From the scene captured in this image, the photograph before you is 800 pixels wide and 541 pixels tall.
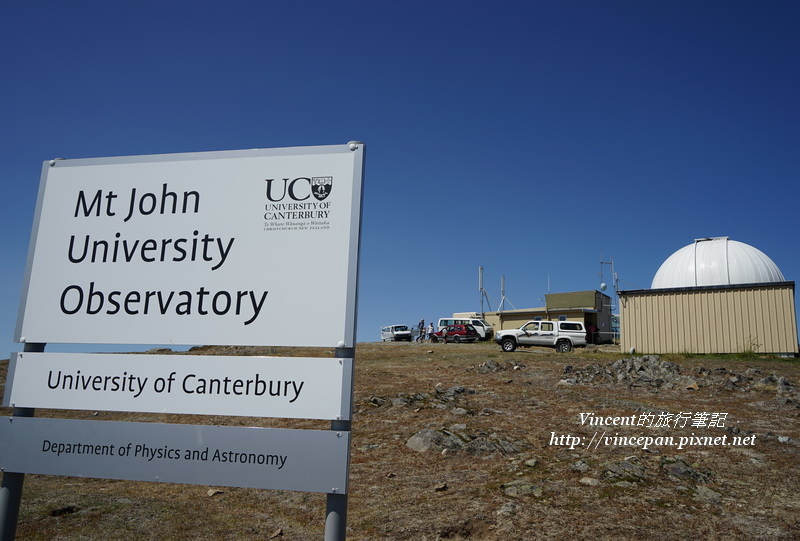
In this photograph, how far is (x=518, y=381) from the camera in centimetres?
1330

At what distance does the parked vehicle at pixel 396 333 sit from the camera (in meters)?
40.0

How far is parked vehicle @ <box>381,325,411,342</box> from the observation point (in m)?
40.0

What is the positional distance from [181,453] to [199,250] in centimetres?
140

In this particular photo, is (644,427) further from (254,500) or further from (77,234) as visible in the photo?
(77,234)

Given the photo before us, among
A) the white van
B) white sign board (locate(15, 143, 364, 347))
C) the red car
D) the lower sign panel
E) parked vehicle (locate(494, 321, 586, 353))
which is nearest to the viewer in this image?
the lower sign panel

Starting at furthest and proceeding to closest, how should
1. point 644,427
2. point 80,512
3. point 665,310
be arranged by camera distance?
point 665,310
point 644,427
point 80,512

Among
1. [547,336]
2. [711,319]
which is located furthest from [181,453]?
[711,319]

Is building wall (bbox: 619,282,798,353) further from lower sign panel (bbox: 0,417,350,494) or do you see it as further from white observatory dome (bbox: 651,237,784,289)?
lower sign panel (bbox: 0,417,350,494)

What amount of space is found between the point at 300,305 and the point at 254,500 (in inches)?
126

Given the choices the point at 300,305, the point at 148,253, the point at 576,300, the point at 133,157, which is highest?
the point at 576,300

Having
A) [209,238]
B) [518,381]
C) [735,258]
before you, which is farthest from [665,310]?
[209,238]

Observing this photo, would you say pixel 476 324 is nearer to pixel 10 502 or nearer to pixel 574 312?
pixel 574 312

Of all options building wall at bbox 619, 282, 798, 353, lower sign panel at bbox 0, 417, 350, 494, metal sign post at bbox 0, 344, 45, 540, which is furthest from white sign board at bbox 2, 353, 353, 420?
building wall at bbox 619, 282, 798, 353

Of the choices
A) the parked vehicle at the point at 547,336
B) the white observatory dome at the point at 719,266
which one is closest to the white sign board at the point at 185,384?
the parked vehicle at the point at 547,336
